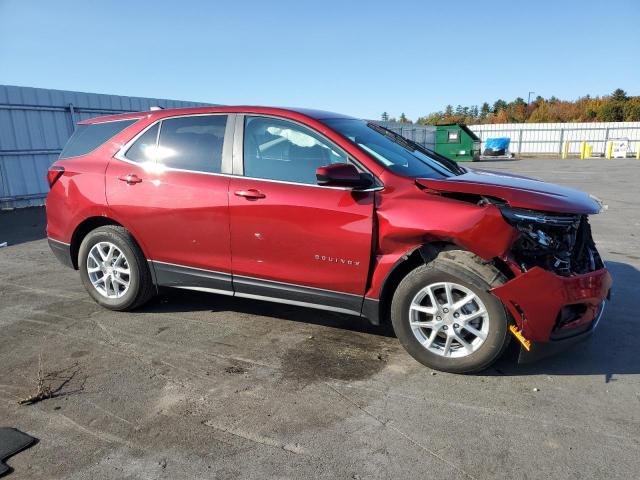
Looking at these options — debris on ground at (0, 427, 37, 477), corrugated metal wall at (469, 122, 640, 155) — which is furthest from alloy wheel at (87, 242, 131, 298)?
corrugated metal wall at (469, 122, 640, 155)

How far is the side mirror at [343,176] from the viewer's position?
3.26 meters

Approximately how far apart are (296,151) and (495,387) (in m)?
2.22

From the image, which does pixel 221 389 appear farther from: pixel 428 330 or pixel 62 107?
pixel 62 107

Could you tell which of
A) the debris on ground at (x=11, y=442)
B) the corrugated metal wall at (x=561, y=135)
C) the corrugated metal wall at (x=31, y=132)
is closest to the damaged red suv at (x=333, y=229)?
the debris on ground at (x=11, y=442)

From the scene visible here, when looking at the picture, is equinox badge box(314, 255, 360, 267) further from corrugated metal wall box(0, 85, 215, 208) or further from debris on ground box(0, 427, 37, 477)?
corrugated metal wall box(0, 85, 215, 208)

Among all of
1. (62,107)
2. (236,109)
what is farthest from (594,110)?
(236,109)

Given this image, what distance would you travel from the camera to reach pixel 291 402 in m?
2.92

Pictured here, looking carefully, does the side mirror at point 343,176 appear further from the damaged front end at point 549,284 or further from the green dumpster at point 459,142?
the green dumpster at point 459,142

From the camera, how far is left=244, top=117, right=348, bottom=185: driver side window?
142 inches

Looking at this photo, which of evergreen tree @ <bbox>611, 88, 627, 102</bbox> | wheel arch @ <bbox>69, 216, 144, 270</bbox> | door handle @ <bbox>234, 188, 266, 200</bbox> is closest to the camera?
door handle @ <bbox>234, 188, 266, 200</bbox>

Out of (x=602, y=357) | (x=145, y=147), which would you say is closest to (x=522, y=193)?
(x=602, y=357)

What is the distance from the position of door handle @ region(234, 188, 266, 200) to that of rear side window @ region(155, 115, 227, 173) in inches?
12.9

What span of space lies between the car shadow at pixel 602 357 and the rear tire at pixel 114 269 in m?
3.03

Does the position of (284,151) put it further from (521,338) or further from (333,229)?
(521,338)
